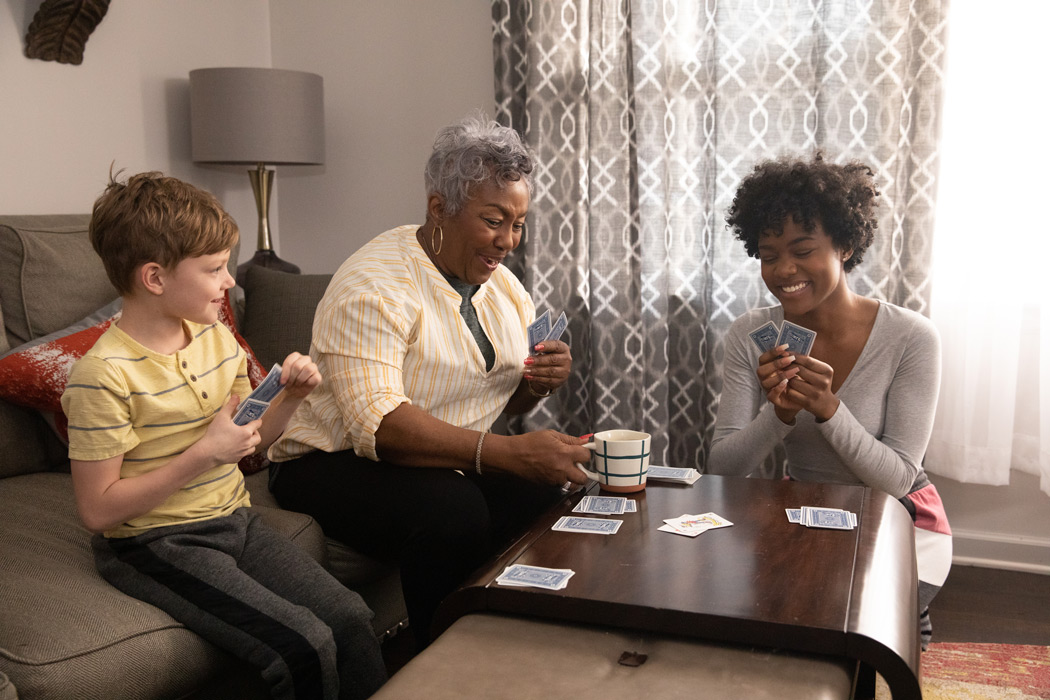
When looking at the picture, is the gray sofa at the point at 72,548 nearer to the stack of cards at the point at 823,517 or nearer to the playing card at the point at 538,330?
the playing card at the point at 538,330

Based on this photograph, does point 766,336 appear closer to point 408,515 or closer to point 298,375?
point 408,515

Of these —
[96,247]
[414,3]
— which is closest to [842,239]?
[96,247]

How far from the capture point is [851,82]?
102 inches

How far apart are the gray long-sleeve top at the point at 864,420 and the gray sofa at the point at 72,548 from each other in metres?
0.85

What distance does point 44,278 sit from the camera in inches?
83.2

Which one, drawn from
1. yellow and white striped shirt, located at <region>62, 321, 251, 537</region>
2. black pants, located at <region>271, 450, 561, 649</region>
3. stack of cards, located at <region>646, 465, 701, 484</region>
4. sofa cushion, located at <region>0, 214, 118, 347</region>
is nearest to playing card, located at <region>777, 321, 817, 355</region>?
stack of cards, located at <region>646, 465, 701, 484</region>

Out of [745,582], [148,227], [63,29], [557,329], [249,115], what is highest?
[63,29]

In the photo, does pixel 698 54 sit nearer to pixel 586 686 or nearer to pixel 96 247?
pixel 96 247

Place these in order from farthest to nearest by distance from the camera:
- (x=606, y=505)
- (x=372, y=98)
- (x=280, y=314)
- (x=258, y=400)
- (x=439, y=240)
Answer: (x=372, y=98), (x=280, y=314), (x=439, y=240), (x=606, y=505), (x=258, y=400)

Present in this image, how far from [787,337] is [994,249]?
1.16 meters

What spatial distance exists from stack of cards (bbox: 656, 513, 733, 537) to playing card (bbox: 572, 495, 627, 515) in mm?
98

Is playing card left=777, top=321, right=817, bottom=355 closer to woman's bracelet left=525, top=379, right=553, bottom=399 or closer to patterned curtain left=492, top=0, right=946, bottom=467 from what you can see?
woman's bracelet left=525, top=379, right=553, bottom=399

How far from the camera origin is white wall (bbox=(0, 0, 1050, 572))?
2613mm

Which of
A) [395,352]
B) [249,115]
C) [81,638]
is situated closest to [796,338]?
[395,352]
